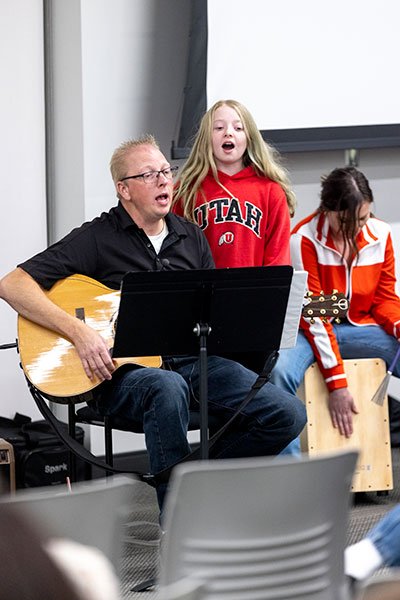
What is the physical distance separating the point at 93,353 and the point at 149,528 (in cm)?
90

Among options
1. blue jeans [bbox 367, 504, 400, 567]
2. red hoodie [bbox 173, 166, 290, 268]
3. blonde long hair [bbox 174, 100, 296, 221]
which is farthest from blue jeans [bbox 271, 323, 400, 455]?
blue jeans [bbox 367, 504, 400, 567]

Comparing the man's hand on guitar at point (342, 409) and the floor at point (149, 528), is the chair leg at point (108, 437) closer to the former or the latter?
the floor at point (149, 528)

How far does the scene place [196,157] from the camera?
3.41 meters

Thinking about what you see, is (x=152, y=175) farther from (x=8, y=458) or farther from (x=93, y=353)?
(x=8, y=458)

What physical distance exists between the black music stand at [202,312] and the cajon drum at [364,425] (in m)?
0.95

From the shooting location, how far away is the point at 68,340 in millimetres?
2748

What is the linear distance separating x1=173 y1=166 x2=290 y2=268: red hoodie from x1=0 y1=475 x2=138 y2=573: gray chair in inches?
82.6

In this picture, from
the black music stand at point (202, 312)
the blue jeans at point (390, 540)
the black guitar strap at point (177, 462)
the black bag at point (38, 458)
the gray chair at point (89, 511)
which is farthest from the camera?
the black bag at point (38, 458)

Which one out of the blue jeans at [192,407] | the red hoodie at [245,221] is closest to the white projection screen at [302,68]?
the red hoodie at [245,221]

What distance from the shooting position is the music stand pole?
2467 mm

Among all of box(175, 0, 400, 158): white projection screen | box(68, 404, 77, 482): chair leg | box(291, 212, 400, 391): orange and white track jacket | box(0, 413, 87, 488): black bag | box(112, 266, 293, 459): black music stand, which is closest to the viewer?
box(112, 266, 293, 459): black music stand

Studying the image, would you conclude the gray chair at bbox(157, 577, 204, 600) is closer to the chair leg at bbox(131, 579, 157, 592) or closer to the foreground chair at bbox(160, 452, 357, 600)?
the foreground chair at bbox(160, 452, 357, 600)

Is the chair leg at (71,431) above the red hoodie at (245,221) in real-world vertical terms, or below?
below

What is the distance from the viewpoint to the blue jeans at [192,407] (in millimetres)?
2635
